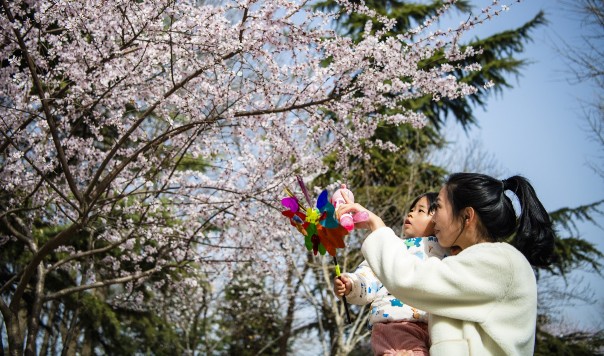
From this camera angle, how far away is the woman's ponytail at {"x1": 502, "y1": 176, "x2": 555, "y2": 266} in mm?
1997

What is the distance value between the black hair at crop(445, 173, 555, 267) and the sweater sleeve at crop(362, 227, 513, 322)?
7.2 inches

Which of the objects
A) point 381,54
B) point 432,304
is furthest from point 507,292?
point 381,54

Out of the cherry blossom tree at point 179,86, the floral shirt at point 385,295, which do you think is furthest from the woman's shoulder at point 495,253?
the cherry blossom tree at point 179,86

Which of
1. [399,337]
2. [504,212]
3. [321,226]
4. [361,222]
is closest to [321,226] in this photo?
[321,226]

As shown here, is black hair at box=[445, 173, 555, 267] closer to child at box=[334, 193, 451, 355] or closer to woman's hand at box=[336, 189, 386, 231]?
woman's hand at box=[336, 189, 386, 231]

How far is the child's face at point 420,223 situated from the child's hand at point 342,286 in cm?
40

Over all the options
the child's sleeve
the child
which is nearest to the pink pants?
the child

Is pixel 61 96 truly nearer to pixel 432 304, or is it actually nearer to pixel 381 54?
pixel 381 54

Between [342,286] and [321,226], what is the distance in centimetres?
27

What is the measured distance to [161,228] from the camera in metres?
5.84

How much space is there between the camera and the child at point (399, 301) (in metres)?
2.17

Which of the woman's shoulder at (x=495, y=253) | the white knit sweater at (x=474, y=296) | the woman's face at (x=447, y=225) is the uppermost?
the woman's face at (x=447, y=225)

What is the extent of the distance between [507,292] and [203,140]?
12.2ft

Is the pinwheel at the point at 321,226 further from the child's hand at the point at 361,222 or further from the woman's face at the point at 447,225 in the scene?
the woman's face at the point at 447,225
